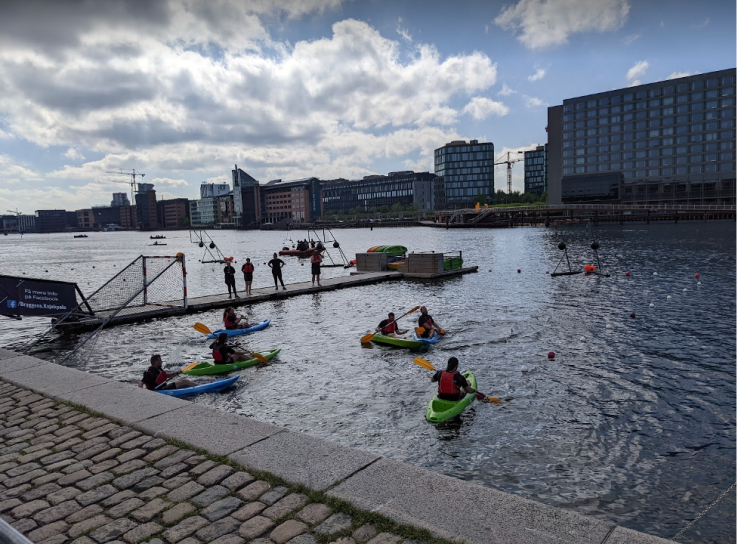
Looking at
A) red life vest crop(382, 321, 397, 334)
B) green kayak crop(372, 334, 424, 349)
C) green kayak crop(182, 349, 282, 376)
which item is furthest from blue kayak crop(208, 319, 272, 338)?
red life vest crop(382, 321, 397, 334)

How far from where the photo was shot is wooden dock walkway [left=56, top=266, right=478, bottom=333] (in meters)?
24.5

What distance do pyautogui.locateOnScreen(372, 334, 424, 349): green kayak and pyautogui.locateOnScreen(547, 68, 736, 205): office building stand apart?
143835 mm

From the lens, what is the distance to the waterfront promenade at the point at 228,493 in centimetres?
583

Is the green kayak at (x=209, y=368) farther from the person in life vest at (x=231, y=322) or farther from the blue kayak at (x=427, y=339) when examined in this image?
the blue kayak at (x=427, y=339)

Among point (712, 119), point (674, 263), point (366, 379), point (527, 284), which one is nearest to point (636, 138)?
point (712, 119)

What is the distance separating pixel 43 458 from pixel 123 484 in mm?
1997

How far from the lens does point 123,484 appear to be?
7.19 meters

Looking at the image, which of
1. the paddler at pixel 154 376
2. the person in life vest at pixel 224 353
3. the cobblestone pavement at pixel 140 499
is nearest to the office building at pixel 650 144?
the person in life vest at pixel 224 353

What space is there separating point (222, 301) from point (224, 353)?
13.3 meters

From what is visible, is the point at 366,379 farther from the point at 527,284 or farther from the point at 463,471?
the point at 527,284

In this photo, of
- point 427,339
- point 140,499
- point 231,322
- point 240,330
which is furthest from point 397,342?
point 140,499

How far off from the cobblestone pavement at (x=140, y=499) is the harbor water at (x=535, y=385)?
4378mm

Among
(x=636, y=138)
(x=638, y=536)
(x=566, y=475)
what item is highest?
(x=636, y=138)

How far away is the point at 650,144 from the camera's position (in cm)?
15212
